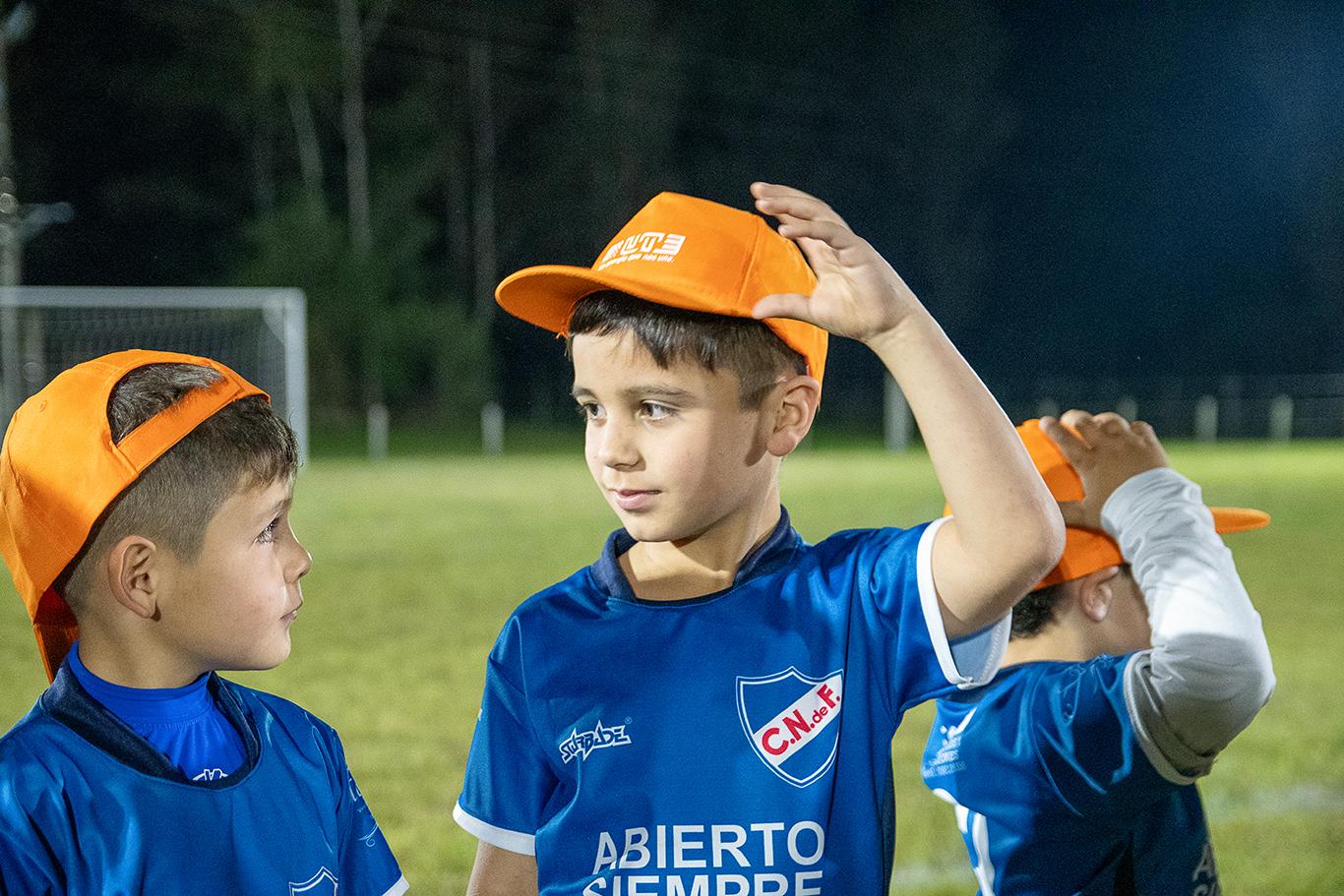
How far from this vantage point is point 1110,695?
2.00 meters

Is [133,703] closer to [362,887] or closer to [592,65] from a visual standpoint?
[362,887]

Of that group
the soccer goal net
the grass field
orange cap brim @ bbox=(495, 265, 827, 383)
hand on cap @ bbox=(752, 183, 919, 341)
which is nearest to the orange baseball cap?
orange cap brim @ bbox=(495, 265, 827, 383)

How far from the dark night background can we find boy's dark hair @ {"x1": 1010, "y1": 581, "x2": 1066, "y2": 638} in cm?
3341

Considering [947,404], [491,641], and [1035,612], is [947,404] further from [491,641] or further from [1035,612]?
[491,641]

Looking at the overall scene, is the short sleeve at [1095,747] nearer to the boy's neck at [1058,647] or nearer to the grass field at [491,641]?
the boy's neck at [1058,647]

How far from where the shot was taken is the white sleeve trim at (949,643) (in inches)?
74.1

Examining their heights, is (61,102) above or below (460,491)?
above

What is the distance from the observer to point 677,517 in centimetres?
198

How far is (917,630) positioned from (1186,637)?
37cm

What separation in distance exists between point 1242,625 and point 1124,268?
46.5m

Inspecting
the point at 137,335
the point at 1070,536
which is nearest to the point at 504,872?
the point at 1070,536

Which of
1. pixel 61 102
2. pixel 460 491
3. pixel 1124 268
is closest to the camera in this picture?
pixel 460 491

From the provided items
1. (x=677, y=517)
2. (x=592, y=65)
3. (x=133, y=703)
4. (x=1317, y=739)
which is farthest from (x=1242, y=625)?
(x=592, y=65)

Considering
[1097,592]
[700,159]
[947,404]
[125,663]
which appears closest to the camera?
[947,404]
